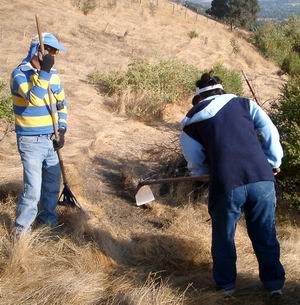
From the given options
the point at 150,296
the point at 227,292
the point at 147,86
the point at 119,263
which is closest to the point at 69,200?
the point at 119,263

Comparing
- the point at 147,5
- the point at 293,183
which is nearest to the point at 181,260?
the point at 293,183

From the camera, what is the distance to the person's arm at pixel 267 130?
3.34m

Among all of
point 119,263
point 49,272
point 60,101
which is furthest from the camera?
point 60,101

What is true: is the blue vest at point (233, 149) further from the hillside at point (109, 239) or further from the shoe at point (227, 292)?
the hillside at point (109, 239)

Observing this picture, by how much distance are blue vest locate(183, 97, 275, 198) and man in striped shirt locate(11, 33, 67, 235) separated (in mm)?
1394

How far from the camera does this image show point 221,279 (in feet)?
11.6

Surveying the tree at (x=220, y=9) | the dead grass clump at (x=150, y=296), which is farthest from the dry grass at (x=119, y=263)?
the tree at (x=220, y=9)

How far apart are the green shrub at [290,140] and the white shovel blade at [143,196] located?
4.85 feet

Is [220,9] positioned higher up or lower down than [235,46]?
lower down

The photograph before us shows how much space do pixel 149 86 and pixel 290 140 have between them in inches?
194

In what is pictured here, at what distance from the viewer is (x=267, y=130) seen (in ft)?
11.0

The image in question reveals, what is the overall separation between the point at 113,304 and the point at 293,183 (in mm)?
2888

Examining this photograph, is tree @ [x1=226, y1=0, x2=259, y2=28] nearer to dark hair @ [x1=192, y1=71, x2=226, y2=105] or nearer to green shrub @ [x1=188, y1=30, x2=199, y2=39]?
green shrub @ [x1=188, y1=30, x2=199, y2=39]

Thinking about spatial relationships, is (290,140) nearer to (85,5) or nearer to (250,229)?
(250,229)
